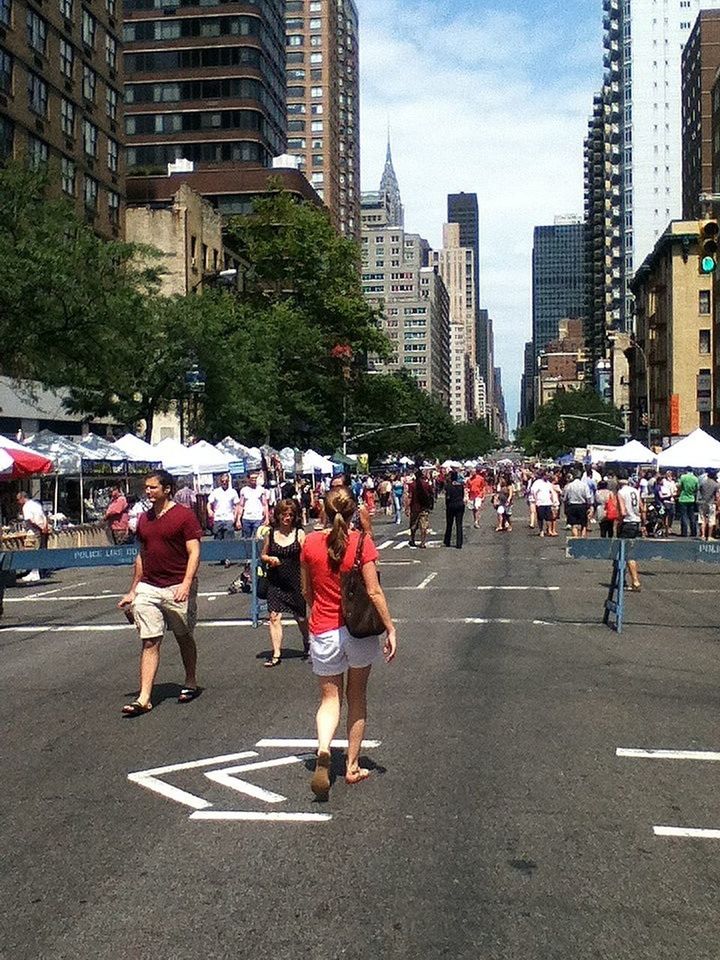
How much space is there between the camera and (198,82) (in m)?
91.0

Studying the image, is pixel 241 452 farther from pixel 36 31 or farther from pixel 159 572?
pixel 159 572

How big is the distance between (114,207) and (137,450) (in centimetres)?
2798

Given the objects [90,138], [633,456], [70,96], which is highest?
[70,96]

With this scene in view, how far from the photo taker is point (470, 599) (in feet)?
56.9

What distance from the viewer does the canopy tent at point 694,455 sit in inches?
1271

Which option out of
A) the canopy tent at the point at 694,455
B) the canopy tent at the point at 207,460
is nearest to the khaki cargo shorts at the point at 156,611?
the canopy tent at the point at 207,460

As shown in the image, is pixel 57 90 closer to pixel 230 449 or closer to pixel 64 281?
pixel 230 449

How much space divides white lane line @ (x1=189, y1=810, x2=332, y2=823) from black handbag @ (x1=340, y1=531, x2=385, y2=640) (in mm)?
1044

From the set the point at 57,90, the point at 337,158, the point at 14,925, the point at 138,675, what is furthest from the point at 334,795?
the point at 337,158

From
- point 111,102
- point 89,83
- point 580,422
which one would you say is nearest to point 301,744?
point 89,83

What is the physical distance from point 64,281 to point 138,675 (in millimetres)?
17853

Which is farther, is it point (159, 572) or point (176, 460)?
point (176, 460)

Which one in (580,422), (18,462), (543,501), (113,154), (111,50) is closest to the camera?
(18,462)

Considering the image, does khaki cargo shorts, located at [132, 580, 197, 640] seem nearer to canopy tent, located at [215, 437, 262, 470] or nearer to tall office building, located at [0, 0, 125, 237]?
canopy tent, located at [215, 437, 262, 470]
